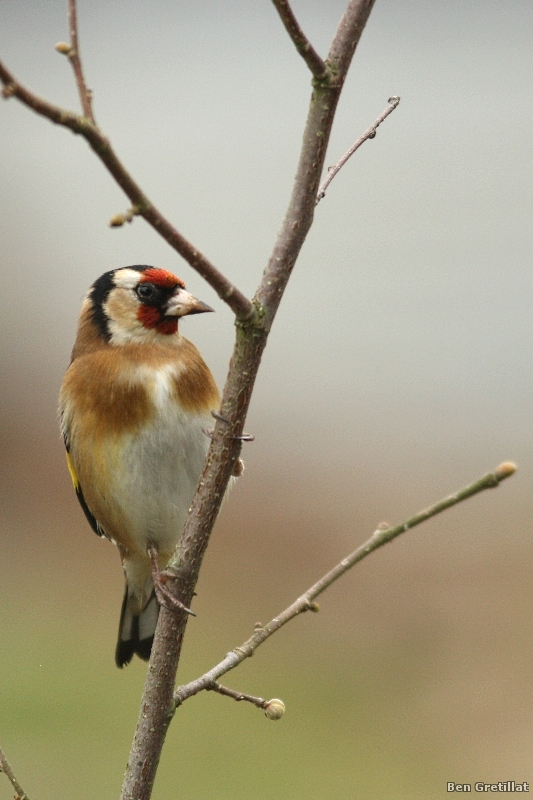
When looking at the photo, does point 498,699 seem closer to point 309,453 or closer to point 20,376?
point 309,453

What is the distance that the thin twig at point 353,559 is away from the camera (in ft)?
5.10

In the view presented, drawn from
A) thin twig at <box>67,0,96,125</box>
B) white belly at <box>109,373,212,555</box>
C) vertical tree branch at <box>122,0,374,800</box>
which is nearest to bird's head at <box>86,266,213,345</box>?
white belly at <box>109,373,212,555</box>

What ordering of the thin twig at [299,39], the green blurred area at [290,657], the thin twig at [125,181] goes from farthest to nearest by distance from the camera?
the green blurred area at [290,657] → the thin twig at [299,39] → the thin twig at [125,181]

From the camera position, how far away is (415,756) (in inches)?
237

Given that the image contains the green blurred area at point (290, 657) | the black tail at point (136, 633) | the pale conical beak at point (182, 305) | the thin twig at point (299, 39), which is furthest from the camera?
the green blurred area at point (290, 657)

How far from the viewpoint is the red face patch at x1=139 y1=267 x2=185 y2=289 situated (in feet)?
10.5

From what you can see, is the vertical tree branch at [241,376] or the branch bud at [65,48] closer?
the branch bud at [65,48]

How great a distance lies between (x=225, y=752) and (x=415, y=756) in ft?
3.67

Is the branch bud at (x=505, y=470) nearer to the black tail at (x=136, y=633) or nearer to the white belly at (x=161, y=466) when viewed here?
the white belly at (x=161, y=466)

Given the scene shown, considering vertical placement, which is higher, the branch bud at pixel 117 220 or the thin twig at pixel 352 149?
the thin twig at pixel 352 149

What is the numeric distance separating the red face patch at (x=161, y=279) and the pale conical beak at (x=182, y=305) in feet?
0.09

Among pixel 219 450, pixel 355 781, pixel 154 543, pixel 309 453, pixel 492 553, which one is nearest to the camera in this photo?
pixel 219 450

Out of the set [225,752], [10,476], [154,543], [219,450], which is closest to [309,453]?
[10,476]

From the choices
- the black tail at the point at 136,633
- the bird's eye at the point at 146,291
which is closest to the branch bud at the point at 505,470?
the bird's eye at the point at 146,291
